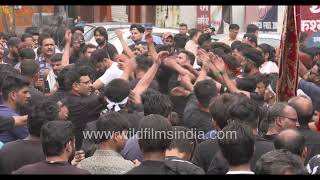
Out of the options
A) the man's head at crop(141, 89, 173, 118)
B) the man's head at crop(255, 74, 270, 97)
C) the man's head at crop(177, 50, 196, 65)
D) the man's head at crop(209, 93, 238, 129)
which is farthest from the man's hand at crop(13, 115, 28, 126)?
the man's head at crop(177, 50, 196, 65)

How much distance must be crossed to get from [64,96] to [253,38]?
4.54m

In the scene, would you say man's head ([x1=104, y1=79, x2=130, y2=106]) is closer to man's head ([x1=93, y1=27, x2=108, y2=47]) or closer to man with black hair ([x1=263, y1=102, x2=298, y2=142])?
man with black hair ([x1=263, y1=102, x2=298, y2=142])

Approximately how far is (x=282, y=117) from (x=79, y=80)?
227 cm

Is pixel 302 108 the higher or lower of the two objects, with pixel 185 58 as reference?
lower

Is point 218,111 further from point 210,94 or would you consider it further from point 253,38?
point 253,38

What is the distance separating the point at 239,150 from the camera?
13.8 ft

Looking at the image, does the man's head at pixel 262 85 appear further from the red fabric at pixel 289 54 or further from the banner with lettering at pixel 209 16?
the banner with lettering at pixel 209 16

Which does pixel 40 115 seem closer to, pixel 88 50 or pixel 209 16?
pixel 88 50

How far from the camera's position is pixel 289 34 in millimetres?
5895

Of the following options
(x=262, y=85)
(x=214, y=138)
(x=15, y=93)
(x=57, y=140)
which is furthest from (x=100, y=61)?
(x=57, y=140)

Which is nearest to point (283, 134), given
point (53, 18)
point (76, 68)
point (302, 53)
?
point (76, 68)

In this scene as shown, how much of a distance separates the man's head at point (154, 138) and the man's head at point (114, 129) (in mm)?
332

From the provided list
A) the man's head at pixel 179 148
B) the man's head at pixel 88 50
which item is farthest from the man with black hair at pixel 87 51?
the man's head at pixel 179 148

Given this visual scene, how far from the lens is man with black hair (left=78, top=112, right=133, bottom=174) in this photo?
4438 millimetres
